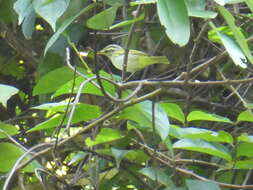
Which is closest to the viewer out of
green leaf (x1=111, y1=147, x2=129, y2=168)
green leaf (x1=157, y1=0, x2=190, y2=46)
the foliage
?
green leaf (x1=157, y1=0, x2=190, y2=46)

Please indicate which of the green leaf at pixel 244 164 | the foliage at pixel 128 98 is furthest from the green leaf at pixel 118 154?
the green leaf at pixel 244 164

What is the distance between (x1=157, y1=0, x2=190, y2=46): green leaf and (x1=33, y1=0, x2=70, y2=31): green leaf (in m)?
0.26

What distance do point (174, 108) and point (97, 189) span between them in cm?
34

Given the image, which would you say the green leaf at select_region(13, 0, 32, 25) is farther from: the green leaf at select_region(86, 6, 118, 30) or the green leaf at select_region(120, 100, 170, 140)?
the green leaf at select_region(120, 100, 170, 140)

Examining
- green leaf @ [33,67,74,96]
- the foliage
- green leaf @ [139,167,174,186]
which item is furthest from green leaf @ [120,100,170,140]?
green leaf @ [33,67,74,96]

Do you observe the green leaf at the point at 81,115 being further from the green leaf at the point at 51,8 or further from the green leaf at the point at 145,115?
the green leaf at the point at 51,8

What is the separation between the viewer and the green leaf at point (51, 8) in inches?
42.5

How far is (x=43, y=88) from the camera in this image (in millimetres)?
1354

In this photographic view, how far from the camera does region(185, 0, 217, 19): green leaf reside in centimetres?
99

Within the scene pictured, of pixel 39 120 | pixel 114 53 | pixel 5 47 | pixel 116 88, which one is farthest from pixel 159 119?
pixel 5 47

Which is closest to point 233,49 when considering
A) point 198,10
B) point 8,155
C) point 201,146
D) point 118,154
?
point 198,10

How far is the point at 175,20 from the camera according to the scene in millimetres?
885

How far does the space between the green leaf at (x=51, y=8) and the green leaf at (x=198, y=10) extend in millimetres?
236

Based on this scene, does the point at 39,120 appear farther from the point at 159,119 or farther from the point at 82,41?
the point at 159,119
